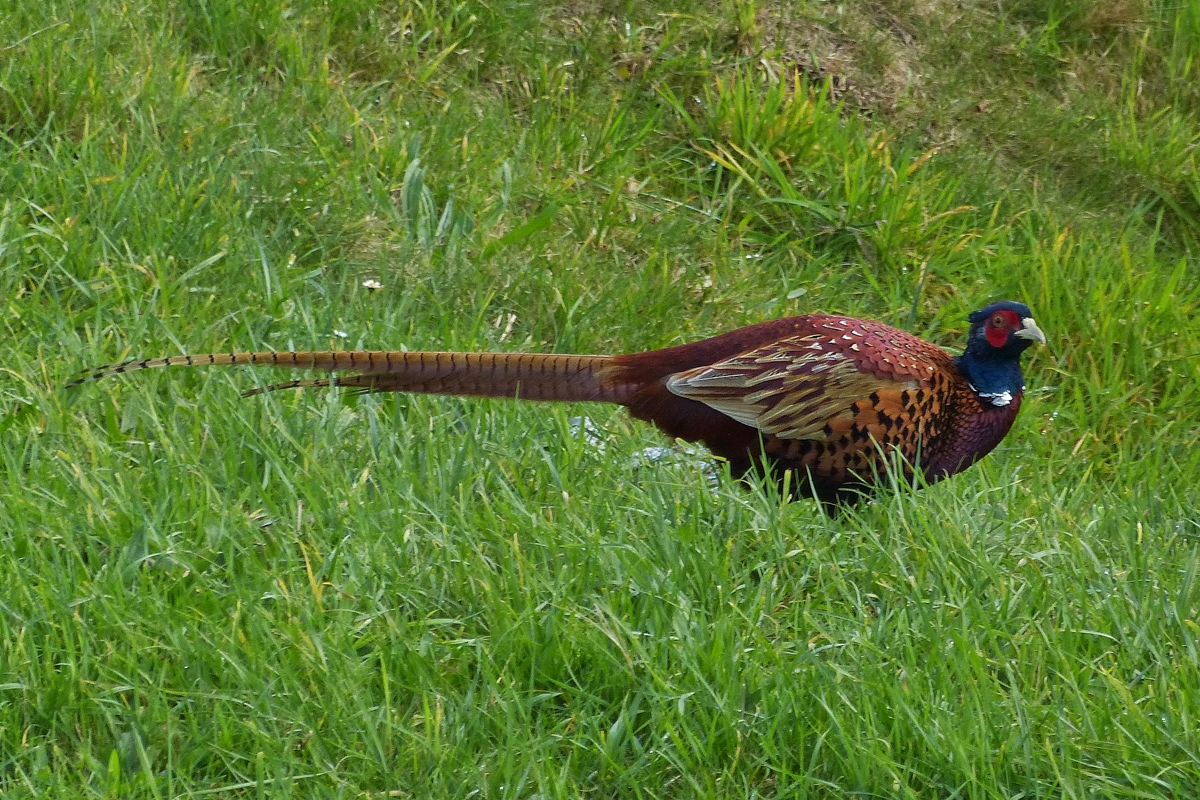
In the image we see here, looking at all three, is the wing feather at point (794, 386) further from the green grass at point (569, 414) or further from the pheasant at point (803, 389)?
the green grass at point (569, 414)

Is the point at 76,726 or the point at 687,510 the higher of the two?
the point at 687,510

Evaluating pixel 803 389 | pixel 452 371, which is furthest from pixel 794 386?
pixel 452 371

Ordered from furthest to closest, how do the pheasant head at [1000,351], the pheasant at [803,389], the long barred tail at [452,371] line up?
the pheasant head at [1000,351] < the pheasant at [803,389] < the long barred tail at [452,371]

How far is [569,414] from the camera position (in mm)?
3400

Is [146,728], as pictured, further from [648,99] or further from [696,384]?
[648,99]

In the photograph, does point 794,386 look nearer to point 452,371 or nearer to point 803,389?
point 803,389

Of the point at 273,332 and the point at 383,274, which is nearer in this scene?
the point at 273,332

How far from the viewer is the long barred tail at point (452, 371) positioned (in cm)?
283

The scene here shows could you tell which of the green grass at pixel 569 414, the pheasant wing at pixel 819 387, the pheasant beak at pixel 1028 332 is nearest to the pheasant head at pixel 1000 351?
the pheasant beak at pixel 1028 332

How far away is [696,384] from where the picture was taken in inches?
123

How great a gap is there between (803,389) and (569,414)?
62 cm

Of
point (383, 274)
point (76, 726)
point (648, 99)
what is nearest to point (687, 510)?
point (76, 726)

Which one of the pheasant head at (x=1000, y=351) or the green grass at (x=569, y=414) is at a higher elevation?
the pheasant head at (x=1000, y=351)

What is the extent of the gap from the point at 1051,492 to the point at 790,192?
5.33 feet
